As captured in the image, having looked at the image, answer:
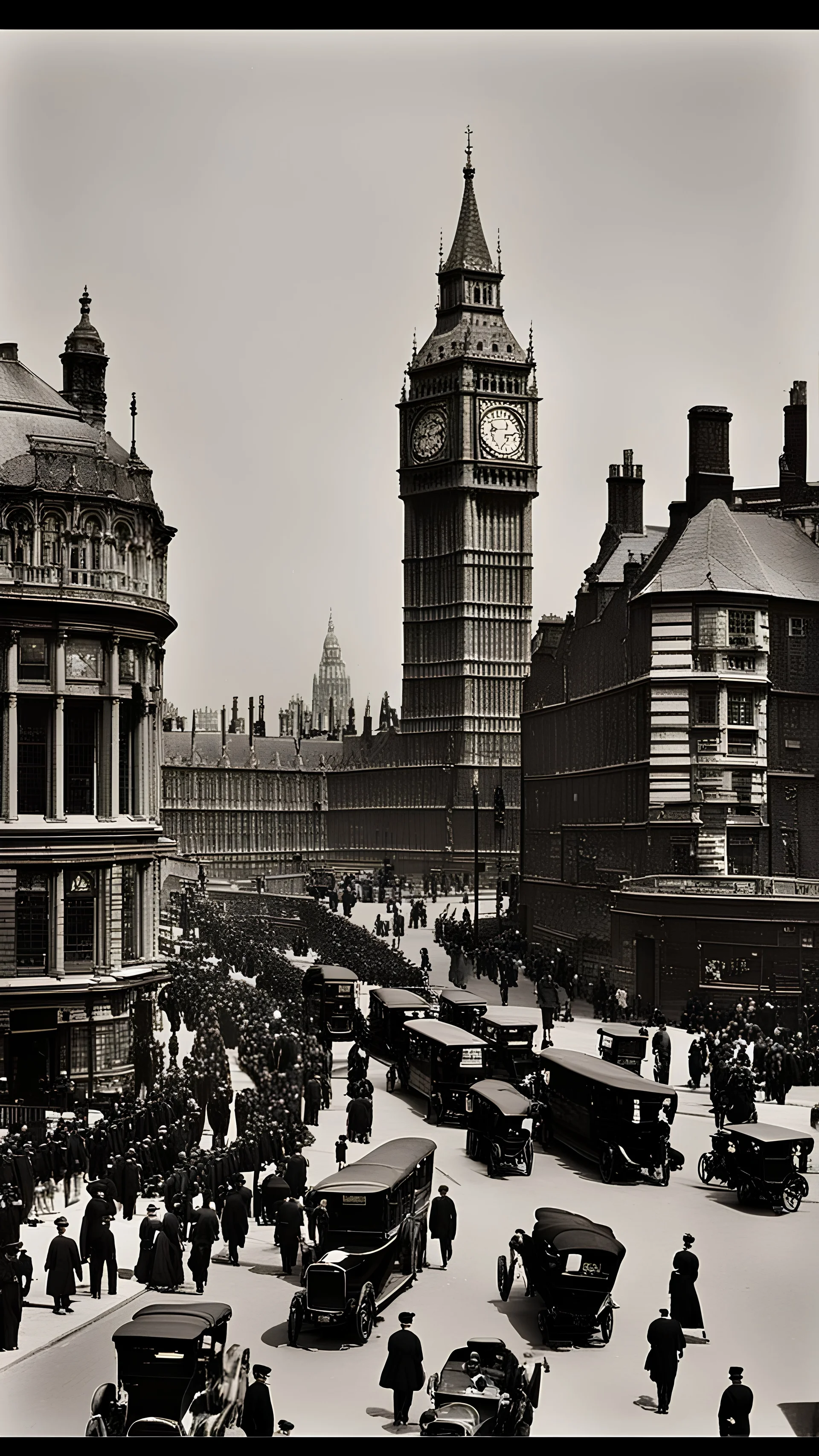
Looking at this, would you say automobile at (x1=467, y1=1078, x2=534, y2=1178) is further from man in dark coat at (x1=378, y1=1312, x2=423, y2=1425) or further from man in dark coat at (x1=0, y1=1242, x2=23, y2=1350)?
man in dark coat at (x1=378, y1=1312, x2=423, y2=1425)

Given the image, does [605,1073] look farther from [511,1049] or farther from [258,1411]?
[258,1411]

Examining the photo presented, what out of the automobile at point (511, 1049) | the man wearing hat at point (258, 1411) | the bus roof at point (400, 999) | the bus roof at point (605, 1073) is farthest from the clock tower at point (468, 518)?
the man wearing hat at point (258, 1411)

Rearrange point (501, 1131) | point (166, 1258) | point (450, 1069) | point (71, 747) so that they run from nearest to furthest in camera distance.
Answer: point (166, 1258) < point (501, 1131) < point (450, 1069) < point (71, 747)

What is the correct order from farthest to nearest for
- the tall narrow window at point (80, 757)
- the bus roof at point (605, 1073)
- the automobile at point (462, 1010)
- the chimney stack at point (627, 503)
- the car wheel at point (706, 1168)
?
the chimney stack at point (627, 503)
the automobile at point (462, 1010)
the tall narrow window at point (80, 757)
the car wheel at point (706, 1168)
the bus roof at point (605, 1073)

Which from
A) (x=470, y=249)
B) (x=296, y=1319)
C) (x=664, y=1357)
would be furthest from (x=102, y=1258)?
(x=470, y=249)

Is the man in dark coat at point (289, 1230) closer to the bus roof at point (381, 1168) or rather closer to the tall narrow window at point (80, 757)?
the bus roof at point (381, 1168)

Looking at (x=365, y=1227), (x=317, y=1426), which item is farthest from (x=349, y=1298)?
(x=317, y=1426)

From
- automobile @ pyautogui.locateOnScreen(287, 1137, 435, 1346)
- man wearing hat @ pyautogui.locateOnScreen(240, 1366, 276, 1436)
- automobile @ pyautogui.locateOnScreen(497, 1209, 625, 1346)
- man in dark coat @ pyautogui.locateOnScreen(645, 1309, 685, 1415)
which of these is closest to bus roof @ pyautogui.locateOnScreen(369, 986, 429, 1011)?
automobile @ pyautogui.locateOnScreen(287, 1137, 435, 1346)
